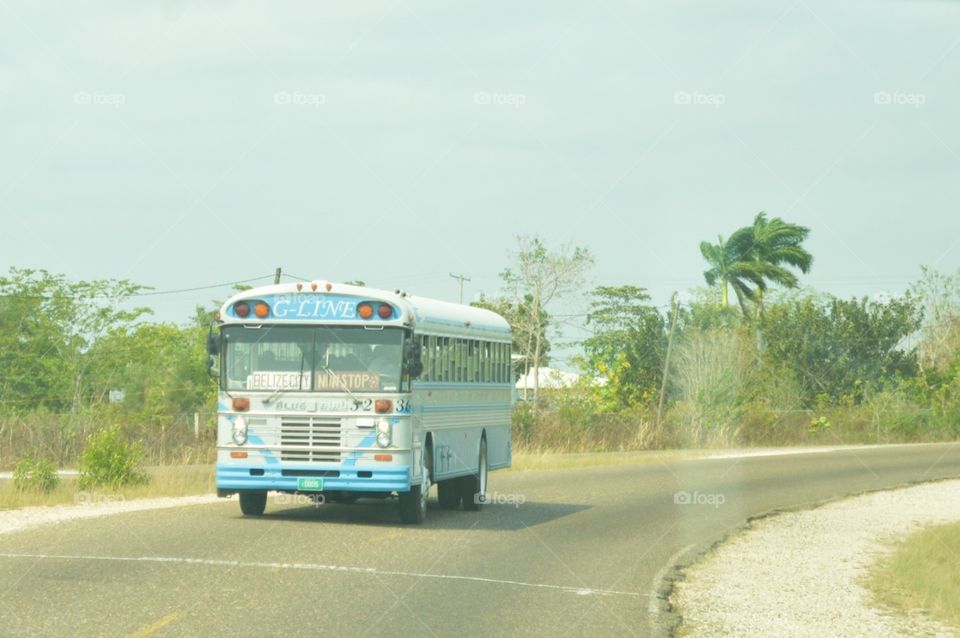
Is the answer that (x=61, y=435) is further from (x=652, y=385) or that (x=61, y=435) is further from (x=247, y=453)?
(x=652, y=385)

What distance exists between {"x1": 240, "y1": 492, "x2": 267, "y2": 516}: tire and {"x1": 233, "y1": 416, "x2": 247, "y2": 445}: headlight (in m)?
1.18

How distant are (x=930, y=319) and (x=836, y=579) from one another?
263 ft

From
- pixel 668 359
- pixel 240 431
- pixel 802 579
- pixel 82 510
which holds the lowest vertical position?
pixel 802 579

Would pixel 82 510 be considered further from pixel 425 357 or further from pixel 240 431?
pixel 425 357

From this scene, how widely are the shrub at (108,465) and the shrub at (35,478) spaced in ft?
1.67

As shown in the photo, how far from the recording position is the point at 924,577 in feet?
47.0

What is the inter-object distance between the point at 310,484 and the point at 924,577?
7437mm

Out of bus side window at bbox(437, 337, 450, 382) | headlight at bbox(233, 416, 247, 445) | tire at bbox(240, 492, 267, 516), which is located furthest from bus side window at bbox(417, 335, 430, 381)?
tire at bbox(240, 492, 267, 516)

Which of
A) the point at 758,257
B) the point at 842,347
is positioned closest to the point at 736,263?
the point at 758,257

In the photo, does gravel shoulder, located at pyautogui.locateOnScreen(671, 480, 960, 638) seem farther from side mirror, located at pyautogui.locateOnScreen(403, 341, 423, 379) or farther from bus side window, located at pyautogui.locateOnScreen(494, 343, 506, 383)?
bus side window, located at pyautogui.locateOnScreen(494, 343, 506, 383)

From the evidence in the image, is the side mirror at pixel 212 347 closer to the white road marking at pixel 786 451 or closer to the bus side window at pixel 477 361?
the bus side window at pixel 477 361

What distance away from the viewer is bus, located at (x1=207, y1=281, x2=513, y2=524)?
17.3 m

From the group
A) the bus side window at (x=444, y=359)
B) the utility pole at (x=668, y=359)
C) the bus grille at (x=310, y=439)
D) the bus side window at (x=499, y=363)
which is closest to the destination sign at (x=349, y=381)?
the bus grille at (x=310, y=439)

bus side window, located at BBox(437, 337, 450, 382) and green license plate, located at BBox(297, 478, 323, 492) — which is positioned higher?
→ bus side window, located at BBox(437, 337, 450, 382)
